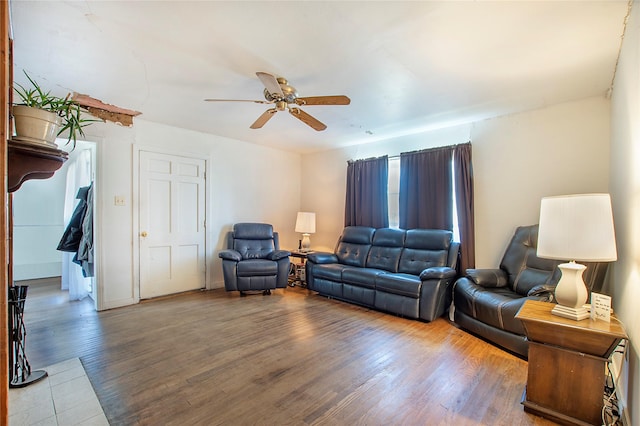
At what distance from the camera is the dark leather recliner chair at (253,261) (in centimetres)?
418

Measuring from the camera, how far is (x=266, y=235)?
486 centimetres

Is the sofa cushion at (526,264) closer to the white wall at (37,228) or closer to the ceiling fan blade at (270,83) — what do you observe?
the ceiling fan blade at (270,83)

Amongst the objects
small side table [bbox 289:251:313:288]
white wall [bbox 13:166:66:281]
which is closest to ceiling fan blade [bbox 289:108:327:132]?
small side table [bbox 289:251:313:288]

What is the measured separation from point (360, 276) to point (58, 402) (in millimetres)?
2961

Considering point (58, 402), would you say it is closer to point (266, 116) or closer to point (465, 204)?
point (266, 116)

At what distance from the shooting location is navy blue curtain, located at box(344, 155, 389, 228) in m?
4.61

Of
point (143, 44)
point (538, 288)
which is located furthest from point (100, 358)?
point (538, 288)

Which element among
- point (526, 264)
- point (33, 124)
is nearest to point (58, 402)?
point (33, 124)

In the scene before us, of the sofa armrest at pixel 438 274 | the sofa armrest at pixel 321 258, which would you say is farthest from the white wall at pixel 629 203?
the sofa armrest at pixel 321 258

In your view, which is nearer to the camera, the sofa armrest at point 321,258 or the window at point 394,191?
the sofa armrest at point 321,258

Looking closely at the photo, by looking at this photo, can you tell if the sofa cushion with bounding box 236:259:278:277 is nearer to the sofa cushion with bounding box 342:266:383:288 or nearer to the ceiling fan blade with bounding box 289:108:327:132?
the sofa cushion with bounding box 342:266:383:288

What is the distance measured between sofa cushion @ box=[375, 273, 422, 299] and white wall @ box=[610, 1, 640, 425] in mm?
1616

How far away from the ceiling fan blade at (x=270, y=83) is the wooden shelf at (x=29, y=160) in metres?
1.31

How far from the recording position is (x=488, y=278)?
10.4ft
